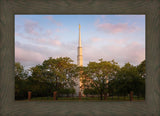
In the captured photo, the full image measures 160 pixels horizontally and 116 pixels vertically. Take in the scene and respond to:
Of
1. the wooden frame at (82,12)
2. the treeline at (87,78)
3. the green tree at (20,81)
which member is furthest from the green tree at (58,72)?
the wooden frame at (82,12)

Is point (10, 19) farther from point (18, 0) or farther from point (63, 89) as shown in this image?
point (63, 89)

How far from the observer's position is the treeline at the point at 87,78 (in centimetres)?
1462

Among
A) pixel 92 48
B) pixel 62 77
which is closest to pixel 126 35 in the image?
pixel 92 48

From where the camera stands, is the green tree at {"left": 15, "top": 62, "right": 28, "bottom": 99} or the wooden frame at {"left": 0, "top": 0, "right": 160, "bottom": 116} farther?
the green tree at {"left": 15, "top": 62, "right": 28, "bottom": 99}

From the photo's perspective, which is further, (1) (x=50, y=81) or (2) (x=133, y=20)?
(2) (x=133, y=20)

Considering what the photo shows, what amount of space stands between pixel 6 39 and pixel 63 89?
32.2 feet

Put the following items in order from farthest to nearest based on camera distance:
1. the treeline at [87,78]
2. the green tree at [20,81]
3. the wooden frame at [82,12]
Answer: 1. the green tree at [20,81]
2. the treeline at [87,78]
3. the wooden frame at [82,12]

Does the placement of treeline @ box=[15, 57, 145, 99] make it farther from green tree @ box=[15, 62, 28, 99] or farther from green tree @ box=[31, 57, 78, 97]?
green tree @ box=[15, 62, 28, 99]

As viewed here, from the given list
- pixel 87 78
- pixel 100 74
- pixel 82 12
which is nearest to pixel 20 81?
pixel 87 78

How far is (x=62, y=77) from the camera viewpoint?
1444cm

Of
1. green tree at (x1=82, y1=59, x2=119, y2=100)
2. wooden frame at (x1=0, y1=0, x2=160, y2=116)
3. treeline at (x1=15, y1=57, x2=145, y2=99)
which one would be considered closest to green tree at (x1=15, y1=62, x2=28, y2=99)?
treeline at (x1=15, y1=57, x2=145, y2=99)

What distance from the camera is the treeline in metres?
14.6

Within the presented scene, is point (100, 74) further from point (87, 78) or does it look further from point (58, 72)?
point (58, 72)

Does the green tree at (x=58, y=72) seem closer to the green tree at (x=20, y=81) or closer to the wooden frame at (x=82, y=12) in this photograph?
the green tree at (x=20, y=81)
